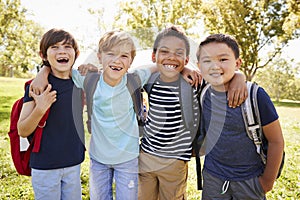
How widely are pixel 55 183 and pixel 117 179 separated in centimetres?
48

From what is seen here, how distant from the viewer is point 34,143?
2451 millimetres

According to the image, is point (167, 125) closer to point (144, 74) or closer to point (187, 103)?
point (187, 103)

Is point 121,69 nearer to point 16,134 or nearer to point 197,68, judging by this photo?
point 197,68

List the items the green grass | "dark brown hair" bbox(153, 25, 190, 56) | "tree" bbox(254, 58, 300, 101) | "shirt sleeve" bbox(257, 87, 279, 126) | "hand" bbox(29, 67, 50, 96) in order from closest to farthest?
"shirt sleeve" bbox(257, 87, 279, 126) → "hand" bbox(29, 67, 50, 96) → "dark brown hair" bbox(153, 25, 190, 56) → the green grass → "tree" bbox(254, 58, 300, 101)

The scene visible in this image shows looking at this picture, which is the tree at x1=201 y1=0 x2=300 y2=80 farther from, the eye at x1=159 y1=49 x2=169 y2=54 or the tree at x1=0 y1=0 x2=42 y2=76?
the eye at x1=159 y1=49 x2=169 y2=54

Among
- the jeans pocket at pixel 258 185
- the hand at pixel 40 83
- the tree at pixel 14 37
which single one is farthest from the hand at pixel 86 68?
the tree at pixel 14 37

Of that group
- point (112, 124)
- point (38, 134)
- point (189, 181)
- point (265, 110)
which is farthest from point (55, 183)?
point (189, 181)

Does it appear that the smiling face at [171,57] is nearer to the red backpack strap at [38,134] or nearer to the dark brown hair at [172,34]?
the dark brown hair at [172,34]

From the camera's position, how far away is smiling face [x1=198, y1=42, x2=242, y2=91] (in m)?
2.31

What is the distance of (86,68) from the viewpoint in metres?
2.60

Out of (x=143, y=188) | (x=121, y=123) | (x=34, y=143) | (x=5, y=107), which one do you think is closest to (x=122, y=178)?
(x=143, y=188)

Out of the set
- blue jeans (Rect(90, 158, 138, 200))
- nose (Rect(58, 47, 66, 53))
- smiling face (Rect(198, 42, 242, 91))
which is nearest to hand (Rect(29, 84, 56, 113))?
nose (Rect(58, 47, 66, 53))

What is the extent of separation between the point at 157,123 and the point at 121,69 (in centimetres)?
51

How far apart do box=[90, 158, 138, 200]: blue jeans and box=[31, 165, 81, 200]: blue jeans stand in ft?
0.49
